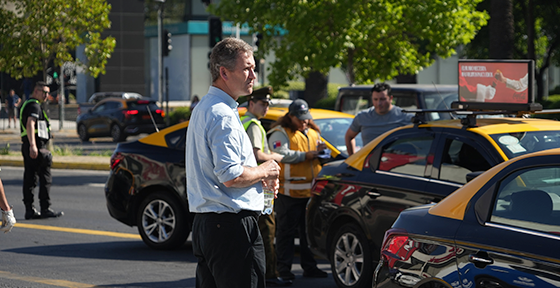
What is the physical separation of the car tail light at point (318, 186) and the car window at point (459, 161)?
1.27m

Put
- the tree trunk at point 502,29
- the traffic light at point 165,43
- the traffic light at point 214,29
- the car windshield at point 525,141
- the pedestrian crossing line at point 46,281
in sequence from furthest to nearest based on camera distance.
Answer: the traffic light at point 165,43 → the traffic light at point 214,29 → the tree trunk at point 502,29 → the pedestrian crossing line at point 46,281 → the car windshield at point 525,141

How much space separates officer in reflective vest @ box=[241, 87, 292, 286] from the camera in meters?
6.52

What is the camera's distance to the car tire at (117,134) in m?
28.9

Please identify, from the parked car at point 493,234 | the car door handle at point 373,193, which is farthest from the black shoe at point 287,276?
the parked car at point 493,234

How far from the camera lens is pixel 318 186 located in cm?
706

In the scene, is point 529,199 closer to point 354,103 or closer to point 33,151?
point 33,151

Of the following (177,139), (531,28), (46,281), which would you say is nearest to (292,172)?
(177,139)

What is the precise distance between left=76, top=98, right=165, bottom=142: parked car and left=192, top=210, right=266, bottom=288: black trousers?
25.1 metres

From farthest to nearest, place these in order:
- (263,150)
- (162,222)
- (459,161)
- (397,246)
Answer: (162,222) < (263,150) < (459,161) < (397,246)

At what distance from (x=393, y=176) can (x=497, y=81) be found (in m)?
1.63

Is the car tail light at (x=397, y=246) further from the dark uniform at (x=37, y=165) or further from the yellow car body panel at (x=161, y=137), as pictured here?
the dark uniform at (x=37, y=165)

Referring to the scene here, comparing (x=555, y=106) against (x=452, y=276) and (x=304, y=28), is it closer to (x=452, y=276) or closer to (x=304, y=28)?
(x=304, y=28)

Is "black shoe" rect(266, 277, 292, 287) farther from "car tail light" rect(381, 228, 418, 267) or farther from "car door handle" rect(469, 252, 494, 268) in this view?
"car door handle" rect(469, 252, 494, 268)

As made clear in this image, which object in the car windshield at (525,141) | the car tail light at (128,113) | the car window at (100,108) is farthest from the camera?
the car window at (100,108)
